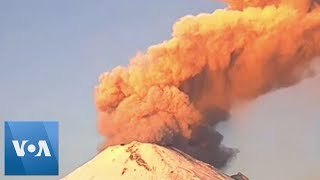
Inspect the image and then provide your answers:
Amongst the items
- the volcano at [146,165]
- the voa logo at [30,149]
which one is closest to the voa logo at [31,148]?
the voa logo at [30,149]

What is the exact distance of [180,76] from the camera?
52.9 ft

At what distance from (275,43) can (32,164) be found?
Result: 21.8 feet

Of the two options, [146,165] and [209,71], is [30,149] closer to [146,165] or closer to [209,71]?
[209,71]

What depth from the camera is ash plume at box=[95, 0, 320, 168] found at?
14.6 meters

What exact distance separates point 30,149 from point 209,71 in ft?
21.8

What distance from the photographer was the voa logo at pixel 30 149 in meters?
10.3

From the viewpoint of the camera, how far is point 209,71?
52.9 feet

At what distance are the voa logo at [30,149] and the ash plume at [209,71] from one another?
138 inches

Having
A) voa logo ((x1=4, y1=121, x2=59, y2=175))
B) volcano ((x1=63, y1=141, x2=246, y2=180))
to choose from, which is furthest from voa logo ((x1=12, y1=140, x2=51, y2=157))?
volcano ((x1=63, y1=141, x2=246, y2=180))

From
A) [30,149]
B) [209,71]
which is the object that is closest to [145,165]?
[209,71]

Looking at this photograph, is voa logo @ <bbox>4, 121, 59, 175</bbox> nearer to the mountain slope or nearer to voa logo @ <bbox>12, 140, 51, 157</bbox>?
voa logo @ <bbox>12, 140, 51, 157</bbox>

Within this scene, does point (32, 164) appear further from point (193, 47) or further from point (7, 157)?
point (193, 47)

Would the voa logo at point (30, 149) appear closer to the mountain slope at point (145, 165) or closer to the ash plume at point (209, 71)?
the ash plume at point (209, 71)

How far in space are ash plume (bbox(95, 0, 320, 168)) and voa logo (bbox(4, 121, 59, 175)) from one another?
3.52 metres
